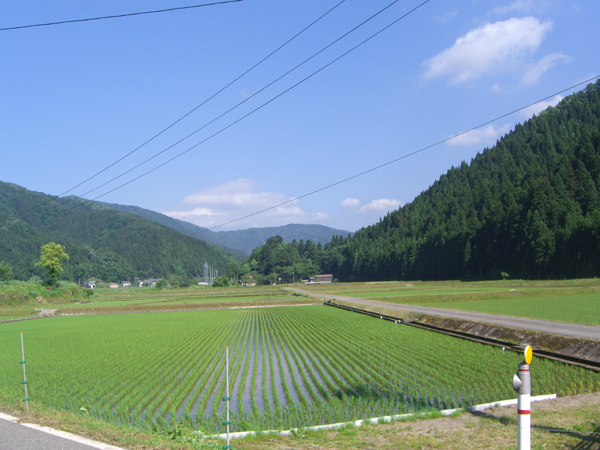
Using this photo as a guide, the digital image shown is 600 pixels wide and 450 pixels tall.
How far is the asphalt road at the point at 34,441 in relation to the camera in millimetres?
5730

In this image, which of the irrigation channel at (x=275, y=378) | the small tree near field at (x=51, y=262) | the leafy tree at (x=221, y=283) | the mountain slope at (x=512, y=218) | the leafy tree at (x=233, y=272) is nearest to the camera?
the irrigation channel at (x=275, y=378)

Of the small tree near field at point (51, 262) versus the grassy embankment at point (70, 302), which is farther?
the small tree near field at point (51, 262)

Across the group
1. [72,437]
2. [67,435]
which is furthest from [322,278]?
[72,437]

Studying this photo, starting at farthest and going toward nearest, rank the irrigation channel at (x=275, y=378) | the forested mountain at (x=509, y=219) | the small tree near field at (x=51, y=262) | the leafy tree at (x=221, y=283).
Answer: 1. the leafy tree at (x=221, y=283)
2. the small tree near field at (x=51, y=262)
3. the forested mountain at (x=509, y=219)
4. the irrigation channel at (x=275, y=378)

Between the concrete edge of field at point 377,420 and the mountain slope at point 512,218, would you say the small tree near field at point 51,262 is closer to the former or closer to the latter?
the concrete edge of field at point 377,420

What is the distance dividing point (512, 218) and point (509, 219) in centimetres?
96

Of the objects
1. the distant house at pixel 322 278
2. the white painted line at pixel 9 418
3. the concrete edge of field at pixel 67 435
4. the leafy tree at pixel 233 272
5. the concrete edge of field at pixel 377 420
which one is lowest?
the distant house at pixel 322 278

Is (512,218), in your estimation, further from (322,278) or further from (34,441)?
(322,278)

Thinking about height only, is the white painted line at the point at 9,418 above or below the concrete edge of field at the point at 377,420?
above

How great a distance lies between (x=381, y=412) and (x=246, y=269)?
15713cm

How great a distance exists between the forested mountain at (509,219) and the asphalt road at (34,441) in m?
63.8

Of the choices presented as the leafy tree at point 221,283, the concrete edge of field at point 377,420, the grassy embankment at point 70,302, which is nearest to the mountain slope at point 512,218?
the grassy embankment at point 70,302

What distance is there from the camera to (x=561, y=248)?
6084 centimetres

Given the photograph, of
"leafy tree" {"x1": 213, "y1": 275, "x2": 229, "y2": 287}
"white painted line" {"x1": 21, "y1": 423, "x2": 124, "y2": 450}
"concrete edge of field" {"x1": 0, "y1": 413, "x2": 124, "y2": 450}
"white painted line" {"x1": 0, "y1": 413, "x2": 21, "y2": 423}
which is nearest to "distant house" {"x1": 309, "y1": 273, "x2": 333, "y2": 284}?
"leafy tree" {"x1": 213, "y1": 275, "x2": 229, "y2": 287}
